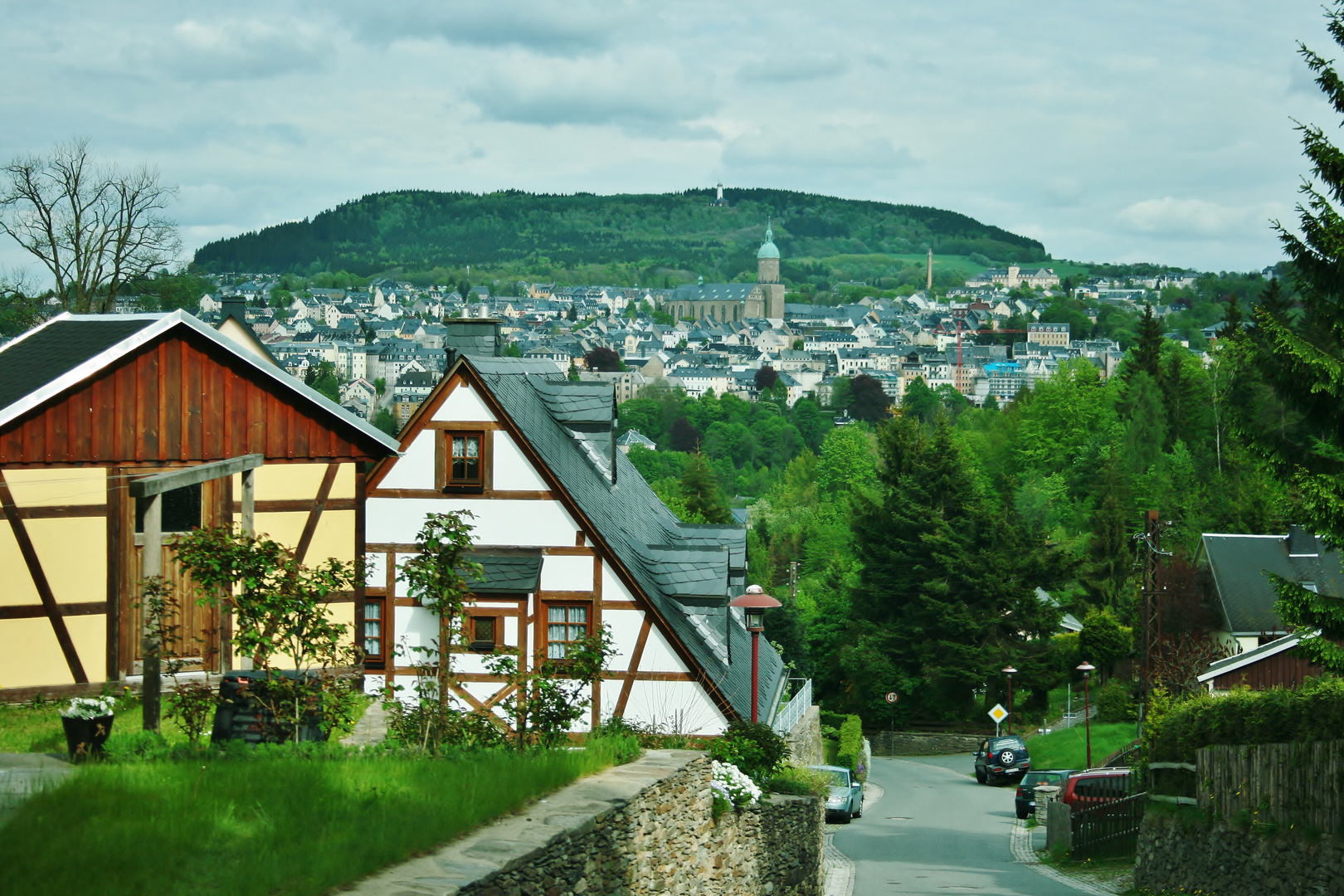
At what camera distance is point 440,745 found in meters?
10.7

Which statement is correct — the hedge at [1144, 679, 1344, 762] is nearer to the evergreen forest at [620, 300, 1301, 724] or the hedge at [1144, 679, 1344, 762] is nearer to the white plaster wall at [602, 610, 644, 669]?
the white plaster wall at [602, 610, 644, 669]

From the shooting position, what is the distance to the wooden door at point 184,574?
560 inches

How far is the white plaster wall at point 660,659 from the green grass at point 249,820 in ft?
29.0

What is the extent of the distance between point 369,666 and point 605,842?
33.2ft

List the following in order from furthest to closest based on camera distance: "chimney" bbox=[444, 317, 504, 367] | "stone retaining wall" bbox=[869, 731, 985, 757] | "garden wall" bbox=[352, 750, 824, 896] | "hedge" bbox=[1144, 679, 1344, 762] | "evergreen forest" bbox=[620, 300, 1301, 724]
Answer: "stone retaining wall" bbox=[869, 731, 985, 757] → "evergreen forest" bbox=[620, 300, 1301, 724] → "chimney" bbox=[444, 317, 504, 367] → "hedge" bbox=[1144, 679, 1344, 762] → "garden wall" bbox=[352, 750, 824, 896]

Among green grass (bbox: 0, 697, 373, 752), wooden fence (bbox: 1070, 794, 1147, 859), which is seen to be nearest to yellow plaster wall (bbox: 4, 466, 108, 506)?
green grass (bbox: 0, 697, 373, 752)

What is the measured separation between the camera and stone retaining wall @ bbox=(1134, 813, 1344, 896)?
12.7 metres

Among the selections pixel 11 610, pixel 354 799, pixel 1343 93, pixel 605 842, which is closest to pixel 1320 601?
pixel 1343 93

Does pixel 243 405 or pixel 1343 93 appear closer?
pixel 1343 93

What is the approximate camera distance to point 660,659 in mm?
18781

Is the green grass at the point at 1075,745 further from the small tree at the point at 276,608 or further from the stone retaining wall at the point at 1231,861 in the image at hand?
the small tree at the point at 276,608

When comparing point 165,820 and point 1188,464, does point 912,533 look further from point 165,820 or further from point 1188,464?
point 165,820

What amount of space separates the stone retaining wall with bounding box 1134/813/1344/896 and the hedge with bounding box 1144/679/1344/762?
33.5 inches

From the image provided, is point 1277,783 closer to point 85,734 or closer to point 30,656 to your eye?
point 85,734
